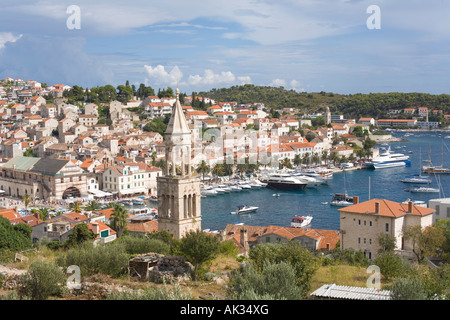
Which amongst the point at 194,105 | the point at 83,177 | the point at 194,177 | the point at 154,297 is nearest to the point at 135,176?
the point at 83,177

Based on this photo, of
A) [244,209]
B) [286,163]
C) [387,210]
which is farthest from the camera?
[286,163]

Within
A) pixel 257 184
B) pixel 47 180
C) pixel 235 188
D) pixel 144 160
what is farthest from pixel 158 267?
pixel 144 160

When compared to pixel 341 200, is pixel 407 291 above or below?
above

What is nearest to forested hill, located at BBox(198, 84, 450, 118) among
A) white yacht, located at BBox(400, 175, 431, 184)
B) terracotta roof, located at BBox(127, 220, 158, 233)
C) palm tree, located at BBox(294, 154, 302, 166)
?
palm tree, located at BBox(294, 154, 302, 166)

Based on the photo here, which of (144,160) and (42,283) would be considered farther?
(144,160)

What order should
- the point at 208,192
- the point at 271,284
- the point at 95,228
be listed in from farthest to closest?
1. the point at 208,192
2. the point at 95,228
3. the point at 271,284

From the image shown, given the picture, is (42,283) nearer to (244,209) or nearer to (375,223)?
(375,223)

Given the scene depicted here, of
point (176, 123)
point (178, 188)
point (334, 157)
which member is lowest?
point (334, 157)
